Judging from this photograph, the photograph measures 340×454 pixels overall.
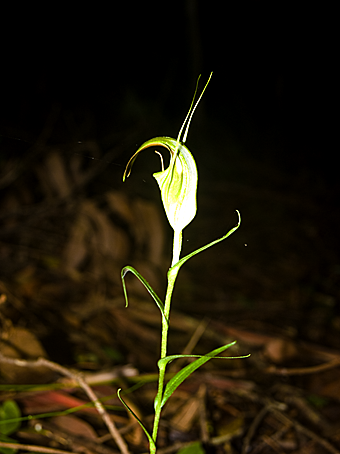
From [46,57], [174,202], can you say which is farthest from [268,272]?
[46,57]

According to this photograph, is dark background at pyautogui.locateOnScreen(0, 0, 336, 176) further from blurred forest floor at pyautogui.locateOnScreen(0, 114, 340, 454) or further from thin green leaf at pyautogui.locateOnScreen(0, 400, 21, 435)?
thin green leaf at pyautogui.locateOnScreen(0, 400, 21, 435)

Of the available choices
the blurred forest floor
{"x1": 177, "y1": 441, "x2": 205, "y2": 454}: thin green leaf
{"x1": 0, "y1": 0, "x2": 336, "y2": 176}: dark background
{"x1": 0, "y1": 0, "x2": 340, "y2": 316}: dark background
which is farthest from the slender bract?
{"x1": 0, "y1": 0, "x2": 336, "y2": 176}: dark background

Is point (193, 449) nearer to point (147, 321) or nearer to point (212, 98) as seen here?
point (147, 321)

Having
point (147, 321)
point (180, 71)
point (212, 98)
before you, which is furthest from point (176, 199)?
point (212, 98)

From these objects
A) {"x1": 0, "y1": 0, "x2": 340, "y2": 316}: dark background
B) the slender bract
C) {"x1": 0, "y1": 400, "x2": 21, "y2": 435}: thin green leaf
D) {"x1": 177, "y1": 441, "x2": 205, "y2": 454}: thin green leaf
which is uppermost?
the slender bract

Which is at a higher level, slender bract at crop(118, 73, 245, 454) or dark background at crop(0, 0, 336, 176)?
slender bract at crop(118, 73, 245, 454)

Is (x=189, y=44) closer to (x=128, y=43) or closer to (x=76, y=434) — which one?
(x=128, y=43)

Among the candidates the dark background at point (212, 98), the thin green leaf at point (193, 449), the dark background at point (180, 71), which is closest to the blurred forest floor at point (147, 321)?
the thin green leaf at point (193, 449)

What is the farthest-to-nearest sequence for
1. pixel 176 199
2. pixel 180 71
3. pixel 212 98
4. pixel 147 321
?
pixel 212 98
pixel 180 71
pixel 147 321
pixel 176 199
